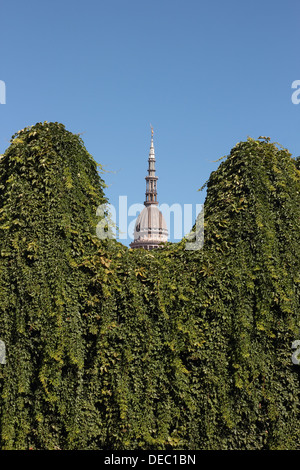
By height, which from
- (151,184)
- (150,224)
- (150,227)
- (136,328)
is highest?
(151,184)

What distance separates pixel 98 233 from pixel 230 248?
2311mm

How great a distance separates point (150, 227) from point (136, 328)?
72.0 m

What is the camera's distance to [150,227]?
80.5m

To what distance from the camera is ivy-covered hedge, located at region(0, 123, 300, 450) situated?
8.27m

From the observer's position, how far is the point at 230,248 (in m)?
8.86

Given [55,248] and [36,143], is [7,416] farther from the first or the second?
[36,143]

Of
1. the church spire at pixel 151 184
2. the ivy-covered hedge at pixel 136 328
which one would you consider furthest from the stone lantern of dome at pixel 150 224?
the ivy-covered hedge at pixel 136 328

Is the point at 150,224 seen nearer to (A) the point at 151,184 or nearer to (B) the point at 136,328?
(A) the point at 151,184

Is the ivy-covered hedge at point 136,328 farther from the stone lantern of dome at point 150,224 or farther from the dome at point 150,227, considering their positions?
the dome at point 150,227

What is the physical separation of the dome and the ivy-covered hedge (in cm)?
6920

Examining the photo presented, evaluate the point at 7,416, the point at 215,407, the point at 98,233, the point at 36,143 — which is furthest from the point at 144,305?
the point at 36,143

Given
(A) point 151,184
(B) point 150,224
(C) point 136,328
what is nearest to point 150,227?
(B) point 150,224

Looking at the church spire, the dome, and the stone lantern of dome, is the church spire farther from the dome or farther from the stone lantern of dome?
the dome

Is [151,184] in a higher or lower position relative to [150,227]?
higher
